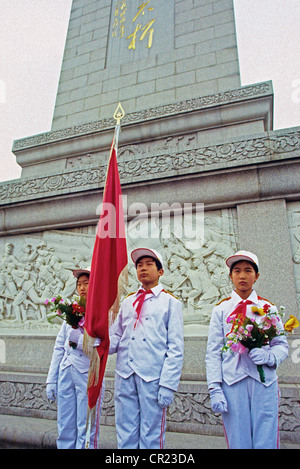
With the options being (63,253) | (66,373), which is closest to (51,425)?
(66,373)

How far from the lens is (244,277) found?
2.86 m

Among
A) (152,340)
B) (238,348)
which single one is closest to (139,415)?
(152,340)

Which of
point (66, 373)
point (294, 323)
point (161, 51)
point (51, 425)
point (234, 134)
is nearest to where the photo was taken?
point (294, 323)

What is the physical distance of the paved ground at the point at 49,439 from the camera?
3.20 m

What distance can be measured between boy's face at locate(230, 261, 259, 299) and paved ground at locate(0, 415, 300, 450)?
161cm

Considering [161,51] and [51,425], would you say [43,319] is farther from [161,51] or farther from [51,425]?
[161,51]

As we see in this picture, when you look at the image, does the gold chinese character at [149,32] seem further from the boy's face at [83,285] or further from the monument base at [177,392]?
the monument base at [177,392]

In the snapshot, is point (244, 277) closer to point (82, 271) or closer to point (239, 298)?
point (239, 298)

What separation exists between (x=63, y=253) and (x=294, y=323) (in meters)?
4.15

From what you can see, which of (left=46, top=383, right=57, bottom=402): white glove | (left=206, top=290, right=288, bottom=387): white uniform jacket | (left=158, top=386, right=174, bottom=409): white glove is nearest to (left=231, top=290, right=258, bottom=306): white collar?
(left=206, top=290, right=288, bottom=387): white uniform jacket

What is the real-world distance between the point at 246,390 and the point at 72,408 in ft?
5.53

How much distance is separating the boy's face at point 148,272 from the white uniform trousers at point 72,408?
1.09 m

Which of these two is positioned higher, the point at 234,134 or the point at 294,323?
the point at 234,134

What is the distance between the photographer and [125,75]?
346 inches
